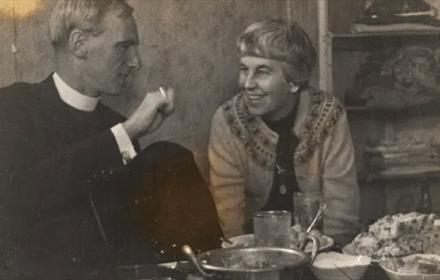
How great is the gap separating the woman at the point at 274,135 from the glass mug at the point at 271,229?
0.05 meters

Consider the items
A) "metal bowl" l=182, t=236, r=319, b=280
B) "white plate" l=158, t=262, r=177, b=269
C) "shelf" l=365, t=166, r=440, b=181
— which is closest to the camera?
"metal bowl" l=182, t=236, r=319, b=280

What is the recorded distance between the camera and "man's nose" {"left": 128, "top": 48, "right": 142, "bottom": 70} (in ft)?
4.92

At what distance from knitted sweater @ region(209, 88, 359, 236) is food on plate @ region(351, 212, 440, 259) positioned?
11cm

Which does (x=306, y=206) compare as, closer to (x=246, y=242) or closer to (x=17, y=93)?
(x=246, y=242)

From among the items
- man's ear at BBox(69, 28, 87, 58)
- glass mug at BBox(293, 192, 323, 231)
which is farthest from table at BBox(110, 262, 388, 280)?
man's ear at BBox(69, 28, 87, 58)

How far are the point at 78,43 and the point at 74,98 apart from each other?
0.12m

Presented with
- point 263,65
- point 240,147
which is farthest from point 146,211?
point 263,65

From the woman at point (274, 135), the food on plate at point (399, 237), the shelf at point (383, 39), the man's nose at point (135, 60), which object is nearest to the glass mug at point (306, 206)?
the woman at point (274, 135)

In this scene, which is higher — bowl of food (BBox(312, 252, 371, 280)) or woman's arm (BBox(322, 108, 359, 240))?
woman's arm (BBox(322, 108, 359, 240))

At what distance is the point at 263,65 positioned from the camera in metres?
1.56

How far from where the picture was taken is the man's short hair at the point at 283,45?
1542 millimetres

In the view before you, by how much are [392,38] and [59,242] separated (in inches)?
36.1

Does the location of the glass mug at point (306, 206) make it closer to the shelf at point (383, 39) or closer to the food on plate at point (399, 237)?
the food on plate at point (399, 237)

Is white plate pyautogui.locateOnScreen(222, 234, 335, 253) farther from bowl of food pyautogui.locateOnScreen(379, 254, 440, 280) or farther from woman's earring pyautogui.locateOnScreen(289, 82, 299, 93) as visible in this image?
woman's earring pyautogui.locateOnScreen(289, 82, 299, 93)
